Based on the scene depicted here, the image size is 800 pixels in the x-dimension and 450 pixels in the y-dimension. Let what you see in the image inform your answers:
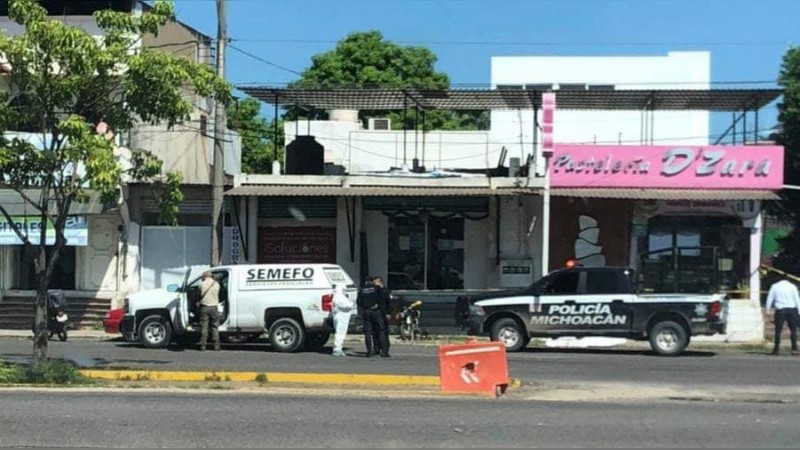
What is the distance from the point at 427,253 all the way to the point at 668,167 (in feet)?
22.4

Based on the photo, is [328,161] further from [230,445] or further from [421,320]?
[230,445]

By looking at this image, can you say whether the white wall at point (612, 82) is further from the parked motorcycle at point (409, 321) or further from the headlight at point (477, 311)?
the headlight at point (477, 311)

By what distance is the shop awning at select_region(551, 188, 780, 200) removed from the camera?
25.0 m

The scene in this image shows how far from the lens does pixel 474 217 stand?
2723cm

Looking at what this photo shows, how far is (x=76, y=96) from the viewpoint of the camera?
14742 millimetres

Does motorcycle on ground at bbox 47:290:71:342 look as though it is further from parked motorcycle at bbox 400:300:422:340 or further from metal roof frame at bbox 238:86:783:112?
parked motorcycle at bbox 400:300:422:340

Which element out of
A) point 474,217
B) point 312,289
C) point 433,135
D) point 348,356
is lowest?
point 348,356

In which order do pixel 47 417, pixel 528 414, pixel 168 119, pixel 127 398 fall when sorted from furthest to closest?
pixel 168 119, pixel 127 398, pixel 528 414, pixel 47 417

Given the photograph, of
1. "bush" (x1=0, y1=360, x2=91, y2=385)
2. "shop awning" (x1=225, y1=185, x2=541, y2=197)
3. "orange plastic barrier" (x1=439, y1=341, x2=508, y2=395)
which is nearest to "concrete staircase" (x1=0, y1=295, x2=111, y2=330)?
"shop awning" (x1=225, y1=185, x2=541, y2=197)

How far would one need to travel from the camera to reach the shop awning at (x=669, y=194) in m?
25.0

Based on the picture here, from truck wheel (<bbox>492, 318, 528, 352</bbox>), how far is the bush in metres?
9.51

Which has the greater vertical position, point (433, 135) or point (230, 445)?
point (433, 135)

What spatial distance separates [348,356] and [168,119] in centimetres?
664

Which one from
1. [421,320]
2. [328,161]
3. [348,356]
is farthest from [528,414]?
[328,161]
